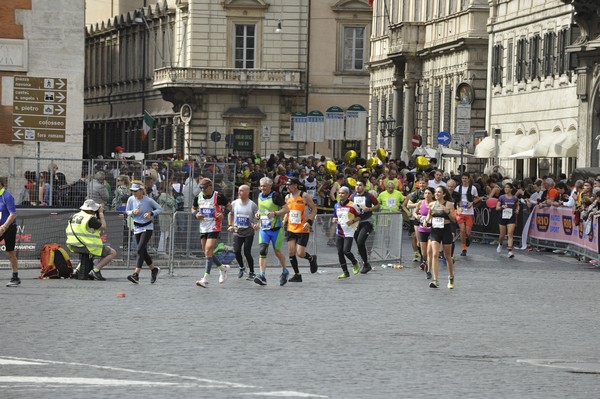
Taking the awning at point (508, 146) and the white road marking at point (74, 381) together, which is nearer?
the white road marking at point (74, 381)

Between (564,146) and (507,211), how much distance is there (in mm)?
14055

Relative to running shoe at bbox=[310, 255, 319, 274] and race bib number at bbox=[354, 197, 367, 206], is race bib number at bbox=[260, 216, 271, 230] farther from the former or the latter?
race bib number at bbox=[354, 197, 367, 206]

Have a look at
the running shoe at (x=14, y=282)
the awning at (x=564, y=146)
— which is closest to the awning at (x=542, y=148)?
the awning at (x=564, y=146)

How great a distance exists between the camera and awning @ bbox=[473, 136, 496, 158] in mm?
56625

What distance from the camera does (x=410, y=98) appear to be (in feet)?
241

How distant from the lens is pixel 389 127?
75312 millimetres

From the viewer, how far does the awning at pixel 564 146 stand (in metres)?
50.7

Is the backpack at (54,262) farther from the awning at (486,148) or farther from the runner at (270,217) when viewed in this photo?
the awning at (486,148)

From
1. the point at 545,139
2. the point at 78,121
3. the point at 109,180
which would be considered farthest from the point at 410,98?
the point at 109,180

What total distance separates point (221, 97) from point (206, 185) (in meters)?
60.1

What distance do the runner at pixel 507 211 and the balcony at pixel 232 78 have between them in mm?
48821

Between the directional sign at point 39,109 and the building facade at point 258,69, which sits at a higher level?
the building facade at point 258,69

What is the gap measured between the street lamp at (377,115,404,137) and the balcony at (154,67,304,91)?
10117 millimetres

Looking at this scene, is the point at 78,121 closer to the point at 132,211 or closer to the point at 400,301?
the point at 132,211
